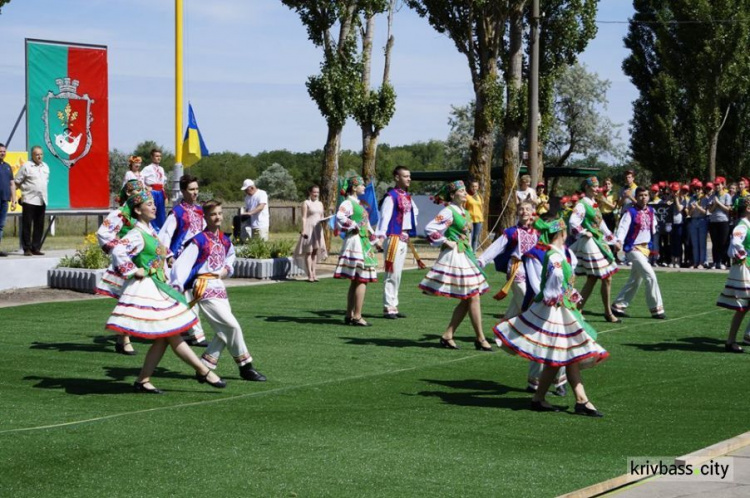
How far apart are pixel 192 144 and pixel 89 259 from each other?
6288 millimetres

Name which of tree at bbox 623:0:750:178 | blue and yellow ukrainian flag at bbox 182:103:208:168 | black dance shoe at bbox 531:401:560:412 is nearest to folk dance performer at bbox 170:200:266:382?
black dance shoe at bbox 531:401:560:412

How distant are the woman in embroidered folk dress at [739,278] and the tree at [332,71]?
53.0 feet

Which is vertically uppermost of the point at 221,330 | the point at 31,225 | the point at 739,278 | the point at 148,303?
the point at 31,225

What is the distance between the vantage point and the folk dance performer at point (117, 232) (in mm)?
11227

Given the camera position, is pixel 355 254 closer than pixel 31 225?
Yes

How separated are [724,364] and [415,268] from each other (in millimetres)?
12715

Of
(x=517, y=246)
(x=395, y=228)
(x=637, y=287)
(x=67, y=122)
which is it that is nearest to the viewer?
(x=517, y=246)

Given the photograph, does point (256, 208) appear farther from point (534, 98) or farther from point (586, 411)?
point (586, 411)

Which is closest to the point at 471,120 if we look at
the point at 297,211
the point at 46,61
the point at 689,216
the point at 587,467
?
the point at 297,211

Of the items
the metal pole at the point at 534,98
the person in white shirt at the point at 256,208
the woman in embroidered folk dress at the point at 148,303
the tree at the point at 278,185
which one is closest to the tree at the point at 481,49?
the metal pole at the point at 534,98

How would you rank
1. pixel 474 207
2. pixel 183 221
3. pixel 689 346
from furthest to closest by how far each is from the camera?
1. pixel 474 207
2. pixel 689 346
3. pixel 183 221

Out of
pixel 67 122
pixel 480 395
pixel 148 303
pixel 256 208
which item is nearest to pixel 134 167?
pixel 256 208

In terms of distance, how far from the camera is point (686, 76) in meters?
44.5

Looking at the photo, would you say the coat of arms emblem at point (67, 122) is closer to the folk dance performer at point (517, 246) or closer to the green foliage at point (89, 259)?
the green foliage at point (89, 259)
